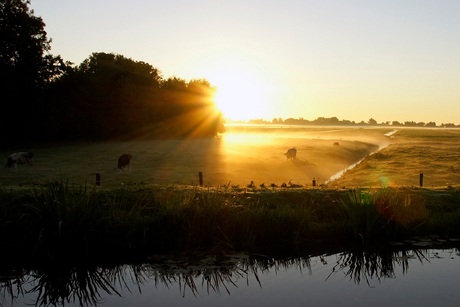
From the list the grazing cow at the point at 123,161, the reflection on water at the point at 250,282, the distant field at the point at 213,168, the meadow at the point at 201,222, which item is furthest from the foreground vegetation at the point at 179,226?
the grazing cow at the point at 123,161

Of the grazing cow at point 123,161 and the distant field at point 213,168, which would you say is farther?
the grazing cow at point 123,161

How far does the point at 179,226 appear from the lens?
36.6 ft

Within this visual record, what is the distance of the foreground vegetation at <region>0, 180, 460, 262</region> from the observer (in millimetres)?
10352

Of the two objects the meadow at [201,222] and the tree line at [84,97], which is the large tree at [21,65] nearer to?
the tree line at [84,97]

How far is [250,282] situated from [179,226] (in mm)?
2904

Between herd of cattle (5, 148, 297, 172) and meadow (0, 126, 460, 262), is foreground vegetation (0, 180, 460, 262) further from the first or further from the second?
herd of cattle (5, 148, 297, 172)

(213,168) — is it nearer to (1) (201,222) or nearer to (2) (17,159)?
(2) (17,159)

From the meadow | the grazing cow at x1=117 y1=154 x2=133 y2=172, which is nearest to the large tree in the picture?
the grazing cow at x1=117 y1=154 x2=133 y2=172

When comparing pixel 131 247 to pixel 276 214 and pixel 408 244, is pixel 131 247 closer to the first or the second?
pixel 276 214

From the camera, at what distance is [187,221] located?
36.7 ft

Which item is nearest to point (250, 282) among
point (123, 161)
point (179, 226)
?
point (179, 226)

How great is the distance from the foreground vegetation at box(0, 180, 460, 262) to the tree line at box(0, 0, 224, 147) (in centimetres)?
3990

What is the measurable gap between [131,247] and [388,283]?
6.09 meters

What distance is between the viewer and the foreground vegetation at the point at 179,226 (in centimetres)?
1035
